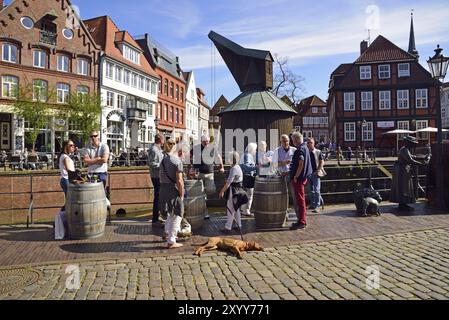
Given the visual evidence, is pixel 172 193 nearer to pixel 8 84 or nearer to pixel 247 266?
pixel 247 266

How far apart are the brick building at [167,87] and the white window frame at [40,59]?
691 inches

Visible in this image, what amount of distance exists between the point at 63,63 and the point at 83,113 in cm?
861

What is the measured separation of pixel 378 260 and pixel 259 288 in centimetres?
220

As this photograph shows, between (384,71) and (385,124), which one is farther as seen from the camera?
(385,124)

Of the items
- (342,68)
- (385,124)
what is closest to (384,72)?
(385,124)

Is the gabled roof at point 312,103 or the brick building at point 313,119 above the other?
the gabled roof at point 312,103

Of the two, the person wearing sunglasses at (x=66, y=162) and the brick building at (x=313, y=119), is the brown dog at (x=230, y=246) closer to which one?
the person wearing sunglasses at (x=66, y=162)

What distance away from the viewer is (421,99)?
39.2m

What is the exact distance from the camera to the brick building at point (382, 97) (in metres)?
39.2

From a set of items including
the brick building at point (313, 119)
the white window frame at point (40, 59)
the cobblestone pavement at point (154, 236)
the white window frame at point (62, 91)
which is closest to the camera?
the cobblestone pavement at point (154, 236)

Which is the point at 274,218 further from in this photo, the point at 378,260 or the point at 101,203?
the point at 101,203

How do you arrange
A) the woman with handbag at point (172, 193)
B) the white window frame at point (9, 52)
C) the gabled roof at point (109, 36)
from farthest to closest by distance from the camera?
1. the gabled roof at point (109, 36)
2. the white window frame at point (9, 52)
3. the woman with handbag at point (172, 193)

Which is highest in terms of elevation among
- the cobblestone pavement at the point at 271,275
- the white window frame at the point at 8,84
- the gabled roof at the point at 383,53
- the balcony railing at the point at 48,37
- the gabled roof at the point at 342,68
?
the gabled roof at the point at 342,68

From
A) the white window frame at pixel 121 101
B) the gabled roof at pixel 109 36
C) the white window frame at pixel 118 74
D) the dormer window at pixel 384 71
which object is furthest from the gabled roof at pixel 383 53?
the white window frame at pixel 121 101
